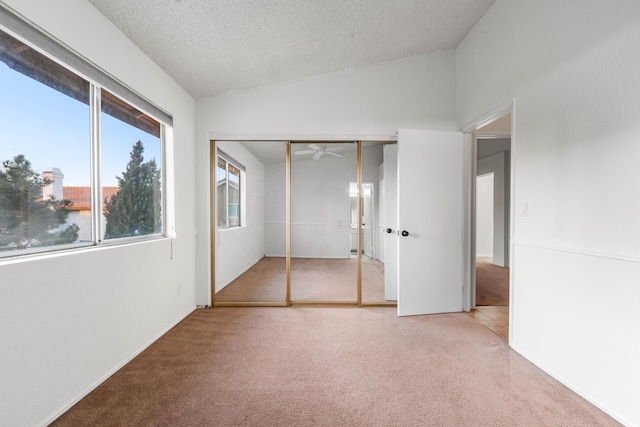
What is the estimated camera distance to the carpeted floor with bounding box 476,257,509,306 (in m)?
3.76

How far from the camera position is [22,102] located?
1529 mm

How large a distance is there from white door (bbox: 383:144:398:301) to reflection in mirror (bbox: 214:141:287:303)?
4.12ft

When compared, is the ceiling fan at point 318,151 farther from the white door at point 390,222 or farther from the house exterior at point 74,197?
the house exterior at point 74,197

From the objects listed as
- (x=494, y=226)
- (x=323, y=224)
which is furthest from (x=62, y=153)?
(x=494, y=226)

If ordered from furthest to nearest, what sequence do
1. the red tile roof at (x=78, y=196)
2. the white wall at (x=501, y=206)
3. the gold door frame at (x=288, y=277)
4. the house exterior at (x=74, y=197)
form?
the white wall at (x=501, y=206)
the gold door frame at (x=288, y=277)
the red tile roof at (x=78, y=196)
the house exterior at (x=74, y=197)

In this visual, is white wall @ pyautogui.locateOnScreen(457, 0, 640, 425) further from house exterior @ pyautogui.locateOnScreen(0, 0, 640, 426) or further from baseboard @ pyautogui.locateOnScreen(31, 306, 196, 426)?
baseboard @ pyautogui.locateOnScreen(31, 306, 196, 426)

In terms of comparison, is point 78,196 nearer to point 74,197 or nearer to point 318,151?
point 74,197

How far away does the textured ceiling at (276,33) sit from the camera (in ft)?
6.87

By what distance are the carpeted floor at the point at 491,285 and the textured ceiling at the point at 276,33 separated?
3.16m

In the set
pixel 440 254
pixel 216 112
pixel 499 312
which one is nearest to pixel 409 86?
pixel 440 254

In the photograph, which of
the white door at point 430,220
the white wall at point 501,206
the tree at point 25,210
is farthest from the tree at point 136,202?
the white wall at point 501,206

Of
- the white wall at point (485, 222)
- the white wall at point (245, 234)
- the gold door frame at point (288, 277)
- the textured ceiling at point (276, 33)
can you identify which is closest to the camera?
the textured ceiling at point (276, 33)

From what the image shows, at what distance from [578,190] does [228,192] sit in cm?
337

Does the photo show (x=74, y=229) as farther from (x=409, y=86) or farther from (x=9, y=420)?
(x=409, y=86)
